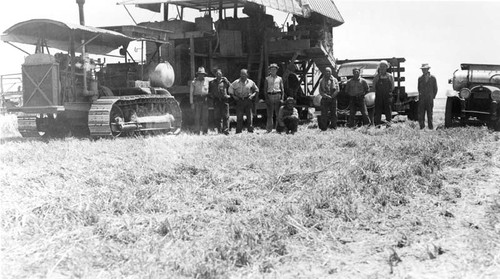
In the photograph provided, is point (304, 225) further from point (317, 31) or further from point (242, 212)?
point (317, 31)

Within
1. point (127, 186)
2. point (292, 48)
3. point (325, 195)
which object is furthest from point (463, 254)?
point (292, 48)

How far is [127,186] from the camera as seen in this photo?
20.6ft

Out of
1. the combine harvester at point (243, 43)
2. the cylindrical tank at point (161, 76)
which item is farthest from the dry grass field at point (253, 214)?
the combine harvester at point (243, 43)

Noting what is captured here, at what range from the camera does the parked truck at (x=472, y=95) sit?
42.1 feet

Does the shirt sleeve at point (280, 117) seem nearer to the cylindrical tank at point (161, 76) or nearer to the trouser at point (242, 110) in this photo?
the trouser at point (242, 110)

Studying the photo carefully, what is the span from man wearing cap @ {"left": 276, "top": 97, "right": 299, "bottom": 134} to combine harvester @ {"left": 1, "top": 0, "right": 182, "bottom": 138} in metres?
2.76

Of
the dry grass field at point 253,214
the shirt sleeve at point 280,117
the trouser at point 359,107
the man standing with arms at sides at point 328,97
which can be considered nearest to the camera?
the dry grass field at point 253,214

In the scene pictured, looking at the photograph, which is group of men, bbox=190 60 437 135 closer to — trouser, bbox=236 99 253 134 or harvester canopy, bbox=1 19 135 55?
trouser, bbox=236 99 253 134

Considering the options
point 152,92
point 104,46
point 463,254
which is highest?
point 104,46

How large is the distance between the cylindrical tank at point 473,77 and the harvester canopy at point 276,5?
6.81 meters

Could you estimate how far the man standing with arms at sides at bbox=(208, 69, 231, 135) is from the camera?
13422 mm

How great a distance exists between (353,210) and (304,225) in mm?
637

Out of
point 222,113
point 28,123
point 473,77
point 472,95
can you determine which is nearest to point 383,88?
point 472,95

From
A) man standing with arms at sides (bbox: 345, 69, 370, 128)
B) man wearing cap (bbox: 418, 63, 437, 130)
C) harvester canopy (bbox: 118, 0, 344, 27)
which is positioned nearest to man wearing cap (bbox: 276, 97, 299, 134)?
man standing with arms at sides (bbox: 345, 69, 370, 128)
